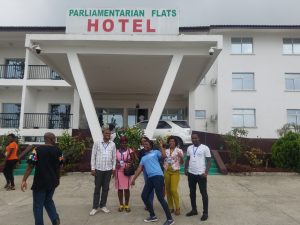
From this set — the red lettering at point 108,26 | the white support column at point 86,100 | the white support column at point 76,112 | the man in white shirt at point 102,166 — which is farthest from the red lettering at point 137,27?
the white support column at point 76,112

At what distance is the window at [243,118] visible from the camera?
22656 millimetres

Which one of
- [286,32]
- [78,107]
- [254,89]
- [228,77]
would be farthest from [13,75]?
[286,32]

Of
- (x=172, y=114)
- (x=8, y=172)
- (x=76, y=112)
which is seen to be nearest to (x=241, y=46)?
(x=172, y=114)

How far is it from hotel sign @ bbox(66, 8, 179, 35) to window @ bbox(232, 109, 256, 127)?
42.8 ft

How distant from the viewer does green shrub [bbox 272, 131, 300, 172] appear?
39.2ft

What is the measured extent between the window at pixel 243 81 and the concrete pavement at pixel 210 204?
13281mm

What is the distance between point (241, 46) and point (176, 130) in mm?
11856

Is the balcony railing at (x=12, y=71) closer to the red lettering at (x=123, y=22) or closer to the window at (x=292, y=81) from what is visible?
the red lettering at (x=123, y=22)

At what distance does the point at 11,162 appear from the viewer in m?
9.17

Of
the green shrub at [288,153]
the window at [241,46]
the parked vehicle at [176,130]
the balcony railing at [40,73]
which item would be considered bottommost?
the green shrub at [288,153]

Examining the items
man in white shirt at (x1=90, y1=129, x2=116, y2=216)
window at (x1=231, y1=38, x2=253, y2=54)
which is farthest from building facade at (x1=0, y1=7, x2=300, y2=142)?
man in white shirt at (x1=90, y1=129, x2=116, y2=216)

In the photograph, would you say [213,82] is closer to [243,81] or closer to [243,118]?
[243,81]

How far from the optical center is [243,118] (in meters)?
22.7

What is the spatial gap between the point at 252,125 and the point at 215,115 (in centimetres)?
271
